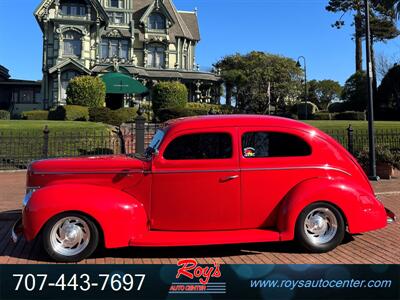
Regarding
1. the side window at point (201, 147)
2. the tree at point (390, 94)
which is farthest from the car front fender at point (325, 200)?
the tree at point (390, 94)

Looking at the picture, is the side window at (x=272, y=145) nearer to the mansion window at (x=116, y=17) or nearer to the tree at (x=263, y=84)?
the mansion window at (x=116, y=17)

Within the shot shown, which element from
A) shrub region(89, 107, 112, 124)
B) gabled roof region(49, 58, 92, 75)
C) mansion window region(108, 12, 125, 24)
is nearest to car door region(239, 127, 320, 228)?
shrub region(89, 107, 112, 124)

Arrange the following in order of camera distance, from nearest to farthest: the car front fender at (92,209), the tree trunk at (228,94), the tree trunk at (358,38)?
the car front fender at (92,209) → the tree trunk at (358,38) → the tree trunk at (228,94)

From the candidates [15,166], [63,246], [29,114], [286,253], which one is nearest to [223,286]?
[286,253]

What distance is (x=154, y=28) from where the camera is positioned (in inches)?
1789

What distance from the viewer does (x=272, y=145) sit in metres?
5.72

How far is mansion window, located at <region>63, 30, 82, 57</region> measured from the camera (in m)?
40.2

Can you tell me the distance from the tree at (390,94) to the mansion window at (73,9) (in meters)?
27.2

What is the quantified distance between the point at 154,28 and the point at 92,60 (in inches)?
315

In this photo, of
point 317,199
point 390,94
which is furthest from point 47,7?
point 317,199

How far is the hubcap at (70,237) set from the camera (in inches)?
204

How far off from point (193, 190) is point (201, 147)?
565mm

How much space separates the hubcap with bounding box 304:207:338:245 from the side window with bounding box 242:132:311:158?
79 centimetres

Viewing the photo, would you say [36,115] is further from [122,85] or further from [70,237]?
[70,237]
